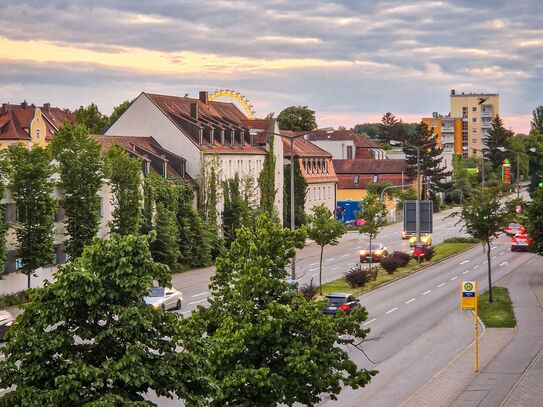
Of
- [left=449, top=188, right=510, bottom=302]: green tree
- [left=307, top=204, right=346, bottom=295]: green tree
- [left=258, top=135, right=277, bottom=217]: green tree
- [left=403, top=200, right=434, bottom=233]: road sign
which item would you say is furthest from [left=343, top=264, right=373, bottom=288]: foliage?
[left=258, top=135, right=277, bottom=217]: green tree

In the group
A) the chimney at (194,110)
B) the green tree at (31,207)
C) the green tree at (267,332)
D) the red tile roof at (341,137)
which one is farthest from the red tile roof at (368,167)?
the green tree at (267,332)

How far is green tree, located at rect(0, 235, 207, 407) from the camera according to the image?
1723 cm

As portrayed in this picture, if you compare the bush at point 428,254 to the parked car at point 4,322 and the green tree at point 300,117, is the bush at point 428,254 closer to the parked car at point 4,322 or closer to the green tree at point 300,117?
the parked car at point 4,322

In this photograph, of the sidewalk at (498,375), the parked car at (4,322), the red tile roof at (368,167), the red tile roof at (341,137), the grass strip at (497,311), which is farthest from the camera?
the red tile roof at (341,137)

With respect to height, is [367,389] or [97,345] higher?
[97,345]

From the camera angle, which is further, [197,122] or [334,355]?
[197,122]

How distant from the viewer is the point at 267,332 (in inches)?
881

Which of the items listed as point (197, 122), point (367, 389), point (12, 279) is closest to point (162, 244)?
point (12, 279)

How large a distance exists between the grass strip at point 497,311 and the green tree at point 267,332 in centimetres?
2460

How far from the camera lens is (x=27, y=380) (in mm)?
17406

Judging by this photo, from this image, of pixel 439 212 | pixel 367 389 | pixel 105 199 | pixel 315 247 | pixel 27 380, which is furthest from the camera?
pixel 439 212

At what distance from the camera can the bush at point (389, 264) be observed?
67.4 metres

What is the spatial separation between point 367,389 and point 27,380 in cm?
1822

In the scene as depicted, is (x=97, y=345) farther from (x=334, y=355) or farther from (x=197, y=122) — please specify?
(x=197, y=122)
